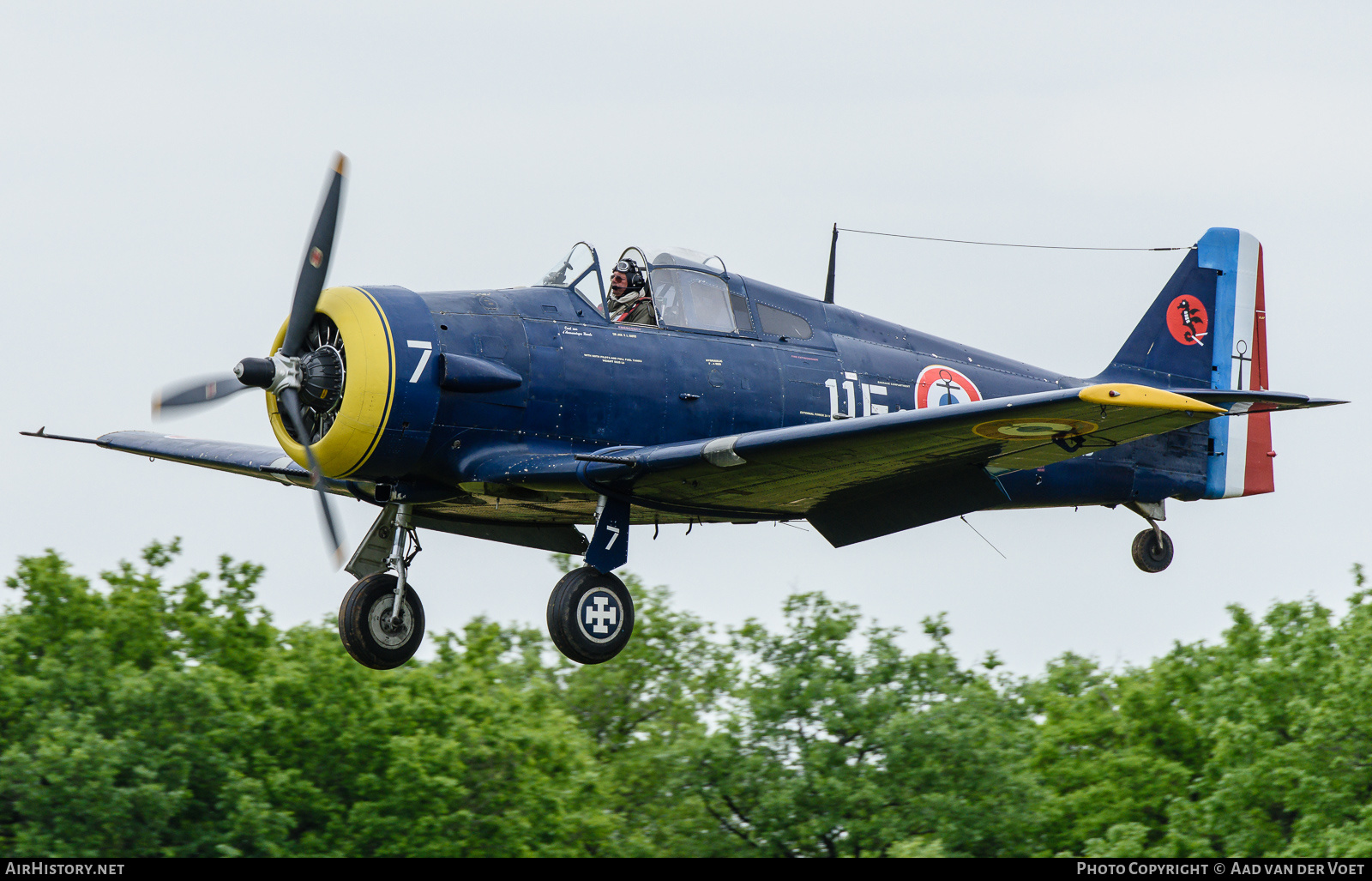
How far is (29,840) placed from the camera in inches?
1000

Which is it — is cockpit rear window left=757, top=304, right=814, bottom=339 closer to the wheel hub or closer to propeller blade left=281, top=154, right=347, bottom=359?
propeller blade left=281, top=154, right=347, bottom=359

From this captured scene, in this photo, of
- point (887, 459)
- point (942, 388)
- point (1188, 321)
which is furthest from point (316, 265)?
point (1188, 321)

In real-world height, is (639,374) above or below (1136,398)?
above

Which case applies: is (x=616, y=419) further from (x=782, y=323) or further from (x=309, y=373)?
(x=309, y=373)

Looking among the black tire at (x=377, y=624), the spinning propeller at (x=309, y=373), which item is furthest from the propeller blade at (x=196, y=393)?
the black tire at (x=377, y=624)

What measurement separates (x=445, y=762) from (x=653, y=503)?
1827 centimetres

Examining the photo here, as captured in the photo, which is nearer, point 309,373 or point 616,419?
point 309,373

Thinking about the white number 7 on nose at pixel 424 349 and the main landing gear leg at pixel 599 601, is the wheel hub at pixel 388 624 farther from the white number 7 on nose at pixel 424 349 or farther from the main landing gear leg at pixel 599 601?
the white number 7 on nose at pixel 424 349

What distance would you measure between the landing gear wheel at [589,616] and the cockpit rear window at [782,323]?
8.80 feet

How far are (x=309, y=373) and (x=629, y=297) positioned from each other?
2.73m

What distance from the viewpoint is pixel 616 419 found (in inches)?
481

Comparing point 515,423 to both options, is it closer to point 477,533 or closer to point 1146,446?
point 477,533

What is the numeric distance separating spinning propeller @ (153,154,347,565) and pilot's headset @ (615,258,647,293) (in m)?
2.46

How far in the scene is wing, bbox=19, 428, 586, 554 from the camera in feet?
43.5
